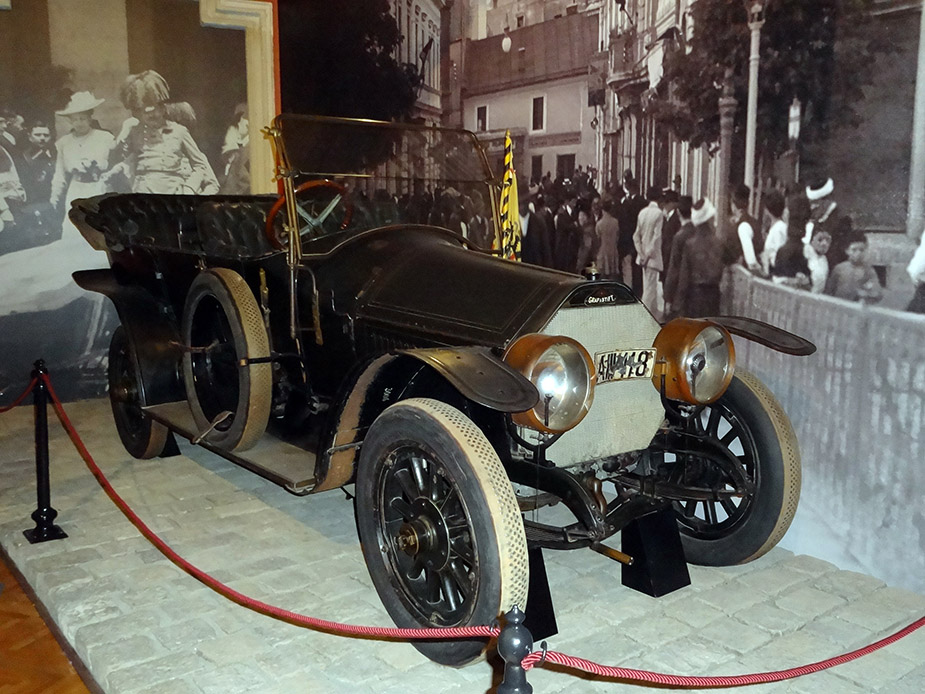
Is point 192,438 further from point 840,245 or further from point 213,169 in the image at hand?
point 213,169

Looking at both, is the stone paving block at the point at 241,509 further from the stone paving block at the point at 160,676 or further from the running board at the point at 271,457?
the stone paving block at the point at 160,676

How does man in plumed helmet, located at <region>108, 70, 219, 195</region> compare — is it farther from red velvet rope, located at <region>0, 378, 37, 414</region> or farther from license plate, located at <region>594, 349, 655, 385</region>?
license plate, located at <region>594, 349, 655, 385</region>

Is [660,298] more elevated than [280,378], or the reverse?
[660,298]

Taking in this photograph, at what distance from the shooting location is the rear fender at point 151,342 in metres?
4.62

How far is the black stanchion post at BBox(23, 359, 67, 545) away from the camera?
3.81m

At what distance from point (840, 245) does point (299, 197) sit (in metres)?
2.50

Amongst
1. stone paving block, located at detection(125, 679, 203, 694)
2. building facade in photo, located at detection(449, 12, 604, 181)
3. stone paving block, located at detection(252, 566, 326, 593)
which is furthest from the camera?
building facade in photo, located at detection(449, 12, 604, 181)

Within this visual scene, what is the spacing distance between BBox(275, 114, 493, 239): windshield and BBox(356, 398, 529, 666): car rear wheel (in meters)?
1.55

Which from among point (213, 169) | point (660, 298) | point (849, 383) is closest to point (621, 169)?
point (660, 298)

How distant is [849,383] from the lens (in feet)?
11.6

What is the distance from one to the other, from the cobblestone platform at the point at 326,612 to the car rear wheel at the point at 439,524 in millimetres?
229

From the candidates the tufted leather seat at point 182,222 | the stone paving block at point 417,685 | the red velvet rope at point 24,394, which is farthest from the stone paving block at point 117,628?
the tufted leather seat at point 182,222

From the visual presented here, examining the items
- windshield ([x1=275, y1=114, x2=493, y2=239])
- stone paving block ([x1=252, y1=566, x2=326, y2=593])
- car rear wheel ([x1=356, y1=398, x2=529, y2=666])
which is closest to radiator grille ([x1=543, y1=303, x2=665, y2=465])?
car rear wheel ([x1=356, y1=398, x2=529, y2=666])

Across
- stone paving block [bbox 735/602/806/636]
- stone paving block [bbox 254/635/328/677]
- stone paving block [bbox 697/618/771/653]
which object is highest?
stone paving block [bbox 254/635/328/677]
